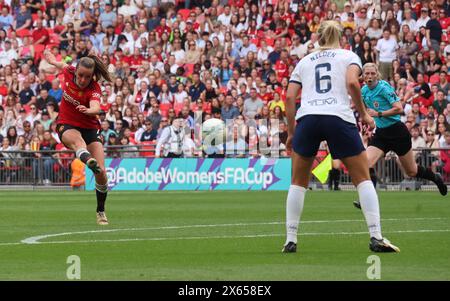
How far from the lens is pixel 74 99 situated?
1753cm

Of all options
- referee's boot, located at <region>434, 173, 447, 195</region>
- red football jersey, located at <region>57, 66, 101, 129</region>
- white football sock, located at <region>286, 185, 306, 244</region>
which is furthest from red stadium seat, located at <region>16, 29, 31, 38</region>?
white football sock, located at <region>286, 185, 306, 244</region>

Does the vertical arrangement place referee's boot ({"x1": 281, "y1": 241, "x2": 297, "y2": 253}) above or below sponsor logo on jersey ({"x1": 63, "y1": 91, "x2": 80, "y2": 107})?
below

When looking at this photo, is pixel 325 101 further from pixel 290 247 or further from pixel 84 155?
pixel 84 155

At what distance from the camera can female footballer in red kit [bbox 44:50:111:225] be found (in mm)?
17297

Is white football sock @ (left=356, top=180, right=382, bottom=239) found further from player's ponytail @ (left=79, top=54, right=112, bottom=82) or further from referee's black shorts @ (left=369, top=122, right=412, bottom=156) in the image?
referee's black shorts @ (left=369, top=122, right=412, bottom=156)

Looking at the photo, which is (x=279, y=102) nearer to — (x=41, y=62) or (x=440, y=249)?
(x=41, y=62)

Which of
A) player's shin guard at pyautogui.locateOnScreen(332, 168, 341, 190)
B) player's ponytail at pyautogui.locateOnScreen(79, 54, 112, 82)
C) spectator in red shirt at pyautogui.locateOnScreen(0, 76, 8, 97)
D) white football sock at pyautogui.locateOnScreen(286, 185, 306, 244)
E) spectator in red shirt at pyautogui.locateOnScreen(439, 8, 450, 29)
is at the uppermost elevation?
spectator in red shirt at pyautogui.locateOnScreen(439, 8, 450, 29)

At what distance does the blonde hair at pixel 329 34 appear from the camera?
39.9ft

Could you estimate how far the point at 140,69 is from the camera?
3841cm

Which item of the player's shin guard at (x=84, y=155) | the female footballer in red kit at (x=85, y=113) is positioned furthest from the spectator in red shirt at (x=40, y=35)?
the player's shin guard at (x=84, y=155)

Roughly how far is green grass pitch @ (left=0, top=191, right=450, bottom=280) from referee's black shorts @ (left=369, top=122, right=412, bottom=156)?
3.53 feet

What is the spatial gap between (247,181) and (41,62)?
11.3m

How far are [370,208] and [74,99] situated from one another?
22.0 feet

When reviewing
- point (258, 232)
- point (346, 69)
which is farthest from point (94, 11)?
point (346, 69)
